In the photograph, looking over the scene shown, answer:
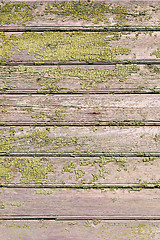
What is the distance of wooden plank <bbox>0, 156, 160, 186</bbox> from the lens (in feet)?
4.02

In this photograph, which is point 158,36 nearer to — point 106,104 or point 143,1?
point 143,1

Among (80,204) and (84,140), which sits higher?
(84,140)

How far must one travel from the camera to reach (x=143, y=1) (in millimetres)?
1225

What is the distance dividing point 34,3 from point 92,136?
102cm

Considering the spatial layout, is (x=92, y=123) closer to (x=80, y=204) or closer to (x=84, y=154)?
(x=84, y=154)

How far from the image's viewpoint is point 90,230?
124 centimetres

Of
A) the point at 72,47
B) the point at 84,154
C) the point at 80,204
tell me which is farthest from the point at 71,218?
the point at 72,47

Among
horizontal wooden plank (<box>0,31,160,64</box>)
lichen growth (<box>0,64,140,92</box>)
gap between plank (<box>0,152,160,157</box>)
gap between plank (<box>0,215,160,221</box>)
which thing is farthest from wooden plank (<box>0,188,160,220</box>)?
horizontal wooden plank (<box>0,31,160,64</box>)

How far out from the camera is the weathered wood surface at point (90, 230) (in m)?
1.24

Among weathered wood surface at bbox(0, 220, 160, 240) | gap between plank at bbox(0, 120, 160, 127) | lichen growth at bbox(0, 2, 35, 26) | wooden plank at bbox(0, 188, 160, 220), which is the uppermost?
lichen growth at bbox(0, 2, 35, 26)

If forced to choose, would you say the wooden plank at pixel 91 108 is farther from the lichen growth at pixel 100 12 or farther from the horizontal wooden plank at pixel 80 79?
the lichen growth at pixel 100 12

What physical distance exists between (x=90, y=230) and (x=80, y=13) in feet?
5.02

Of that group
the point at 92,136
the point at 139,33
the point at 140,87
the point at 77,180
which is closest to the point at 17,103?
the point at 92,136

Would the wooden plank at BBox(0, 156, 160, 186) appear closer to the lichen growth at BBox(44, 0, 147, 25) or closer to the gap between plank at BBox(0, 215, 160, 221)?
the gap between plank at BBox(0, 215, 160, 221)
